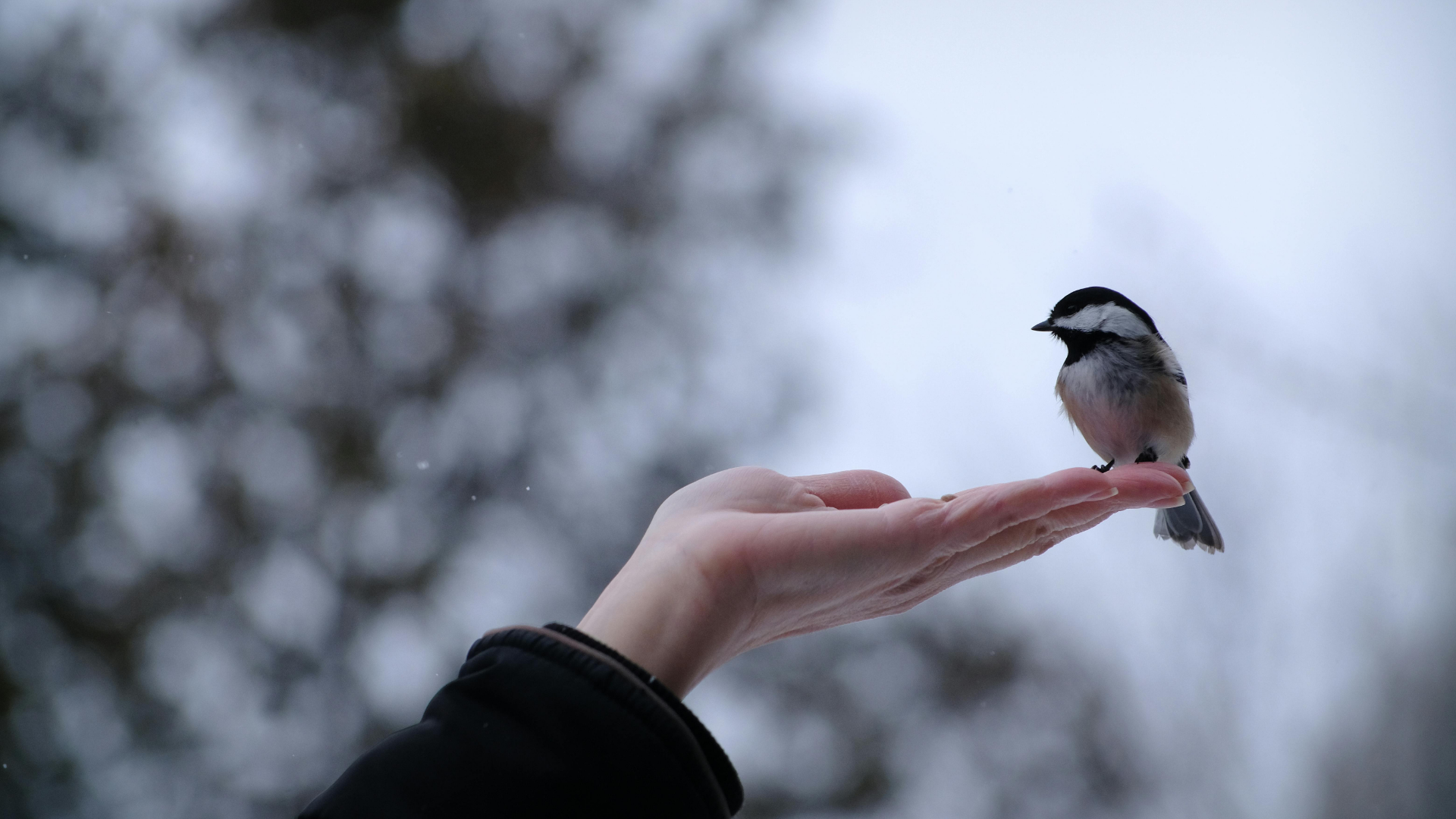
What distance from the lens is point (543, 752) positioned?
1.86 feet

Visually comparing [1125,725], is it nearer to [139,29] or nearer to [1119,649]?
[1119,649]

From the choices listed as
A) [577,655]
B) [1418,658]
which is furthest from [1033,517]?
[1418,658]

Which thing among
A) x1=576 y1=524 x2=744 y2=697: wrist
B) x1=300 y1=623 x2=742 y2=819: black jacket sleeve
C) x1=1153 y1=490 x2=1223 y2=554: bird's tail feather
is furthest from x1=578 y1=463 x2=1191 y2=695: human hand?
x1=1153 y1=490 x2=1223 y2=554: bird's tail feather

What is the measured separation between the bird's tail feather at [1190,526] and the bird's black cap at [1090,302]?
26 cm

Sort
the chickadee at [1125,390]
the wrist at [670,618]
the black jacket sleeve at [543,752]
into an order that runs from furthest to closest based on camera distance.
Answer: the chickadee at [1125,390]
the wrist at [670,618]
the black jacket sleeve at [543,752]

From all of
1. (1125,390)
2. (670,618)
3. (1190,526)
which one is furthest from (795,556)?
(1190,526)

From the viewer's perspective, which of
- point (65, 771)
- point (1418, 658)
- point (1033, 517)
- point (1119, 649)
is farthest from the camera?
point (65, 771)

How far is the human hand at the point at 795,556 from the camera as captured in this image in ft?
2.39

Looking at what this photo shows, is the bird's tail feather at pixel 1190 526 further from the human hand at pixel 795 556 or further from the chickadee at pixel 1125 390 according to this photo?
the human hand at pixel 795 556

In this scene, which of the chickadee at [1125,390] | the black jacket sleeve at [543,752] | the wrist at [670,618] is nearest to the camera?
the black jacket sleeve at [543,752]

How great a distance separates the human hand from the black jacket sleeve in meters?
0.11

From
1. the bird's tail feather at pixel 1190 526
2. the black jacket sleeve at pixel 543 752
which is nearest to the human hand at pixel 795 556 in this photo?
the black jacket sleeve at pixel 543 752

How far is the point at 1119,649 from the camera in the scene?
1857 millimetres

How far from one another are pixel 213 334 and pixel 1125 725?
2425 millimetres
